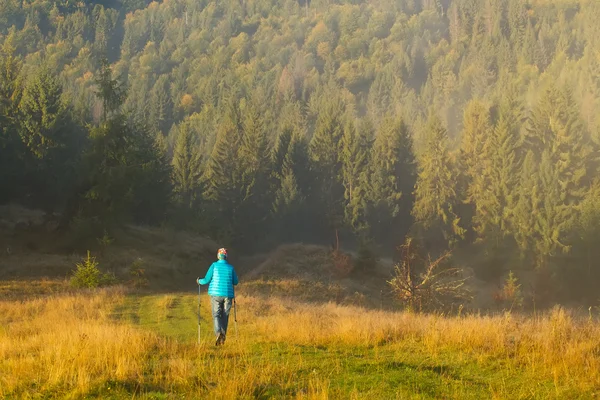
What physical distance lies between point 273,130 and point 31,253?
267 ft

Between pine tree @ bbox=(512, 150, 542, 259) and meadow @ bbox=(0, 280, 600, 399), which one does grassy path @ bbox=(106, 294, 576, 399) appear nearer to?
meadow @ bbox=(0, 280, 600, 399)

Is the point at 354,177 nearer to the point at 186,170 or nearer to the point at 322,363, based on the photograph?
the point at 186,170

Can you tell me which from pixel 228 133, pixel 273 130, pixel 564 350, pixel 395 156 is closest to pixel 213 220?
→ pixel 228 133

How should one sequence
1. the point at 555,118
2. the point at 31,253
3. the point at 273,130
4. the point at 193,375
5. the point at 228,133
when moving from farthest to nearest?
1. the point at 273,130
2. the point at 228,133
3. the point at 555,118
4. the point at 31,253
5. the point at 193,375

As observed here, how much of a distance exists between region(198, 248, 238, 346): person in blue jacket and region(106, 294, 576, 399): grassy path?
1.67ft

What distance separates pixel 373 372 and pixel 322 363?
988 mm

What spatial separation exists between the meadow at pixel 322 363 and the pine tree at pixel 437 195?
53760mm

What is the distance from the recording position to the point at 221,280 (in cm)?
1229

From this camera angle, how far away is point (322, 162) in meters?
75.6

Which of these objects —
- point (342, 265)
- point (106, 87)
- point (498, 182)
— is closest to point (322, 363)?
point (106, 87)

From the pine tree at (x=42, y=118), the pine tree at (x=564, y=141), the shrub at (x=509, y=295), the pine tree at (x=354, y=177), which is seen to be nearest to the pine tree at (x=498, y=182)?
the pine tree at (x=564, y=141)

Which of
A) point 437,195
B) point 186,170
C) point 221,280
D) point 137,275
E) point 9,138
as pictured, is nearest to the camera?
point 221,280

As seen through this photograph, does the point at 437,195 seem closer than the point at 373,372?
No

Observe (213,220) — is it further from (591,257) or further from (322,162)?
(591,257)
